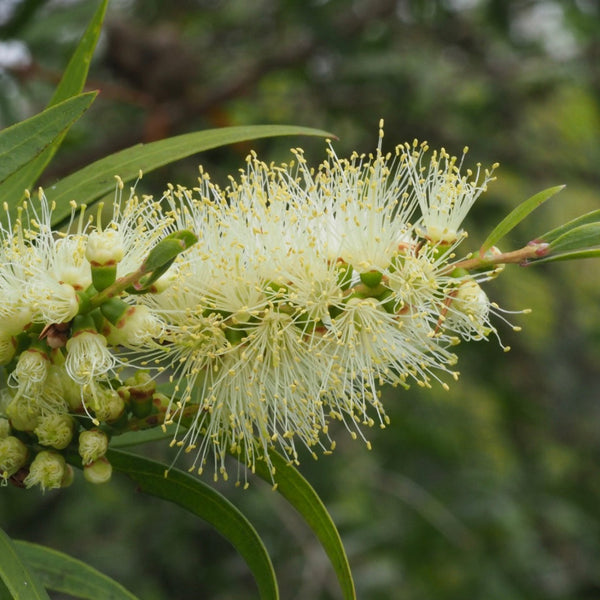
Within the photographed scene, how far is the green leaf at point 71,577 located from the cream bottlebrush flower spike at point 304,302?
0.35m

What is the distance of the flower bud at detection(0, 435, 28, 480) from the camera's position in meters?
1.59

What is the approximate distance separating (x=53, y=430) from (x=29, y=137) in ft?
1.79

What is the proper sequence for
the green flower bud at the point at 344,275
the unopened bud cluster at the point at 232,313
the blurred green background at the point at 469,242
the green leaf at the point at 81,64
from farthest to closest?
the blurred green background at the point at 469,242, the green leaf at the point at 81,64, the green flower bud at the point at 344,275, the unopened bud cluster at the point at 232,313

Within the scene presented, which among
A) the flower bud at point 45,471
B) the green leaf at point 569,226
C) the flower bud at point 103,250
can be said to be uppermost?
the green leaf at point 569,226

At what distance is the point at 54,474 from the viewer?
5.23 feet

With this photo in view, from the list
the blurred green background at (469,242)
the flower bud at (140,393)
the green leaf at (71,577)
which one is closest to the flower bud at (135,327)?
the flower bud at (140,393)

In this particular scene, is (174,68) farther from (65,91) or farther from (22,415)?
(22,415)

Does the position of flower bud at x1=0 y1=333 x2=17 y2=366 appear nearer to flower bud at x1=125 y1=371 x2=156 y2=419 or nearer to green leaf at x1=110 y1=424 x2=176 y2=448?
flower bud at x1=125 y1=371 x2=156 y2=419

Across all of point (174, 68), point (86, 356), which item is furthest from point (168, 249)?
point (174, 68)

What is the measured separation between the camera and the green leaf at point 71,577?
175 cm

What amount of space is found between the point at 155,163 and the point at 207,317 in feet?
1.17

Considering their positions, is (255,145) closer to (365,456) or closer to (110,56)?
(110,56)

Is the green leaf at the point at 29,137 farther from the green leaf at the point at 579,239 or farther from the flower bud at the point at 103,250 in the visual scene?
the green leaf at the point at 579,239

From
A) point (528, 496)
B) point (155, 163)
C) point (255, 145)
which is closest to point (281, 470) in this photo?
point (155, 163)
